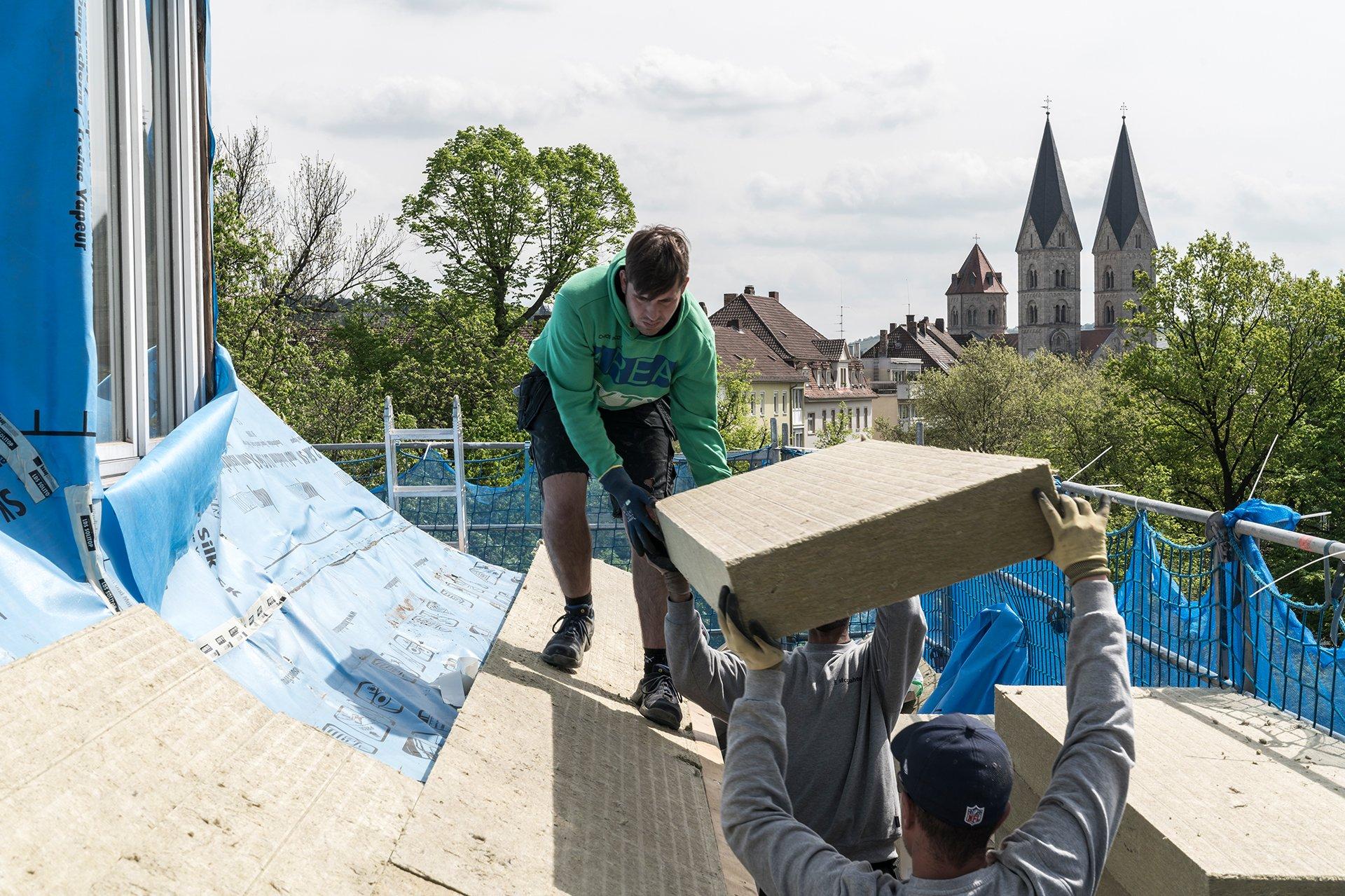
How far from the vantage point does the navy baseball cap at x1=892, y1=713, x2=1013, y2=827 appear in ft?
5.41

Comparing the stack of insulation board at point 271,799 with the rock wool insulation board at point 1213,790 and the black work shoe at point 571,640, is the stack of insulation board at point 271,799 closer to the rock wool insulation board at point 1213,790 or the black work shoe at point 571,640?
the black work shoe at point 571,640

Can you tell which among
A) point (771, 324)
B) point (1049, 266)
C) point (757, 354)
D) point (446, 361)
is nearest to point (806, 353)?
point (771, 324)

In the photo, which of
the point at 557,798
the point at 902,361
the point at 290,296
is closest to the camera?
the point at 557,798

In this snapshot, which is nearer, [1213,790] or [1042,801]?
[1042,801]

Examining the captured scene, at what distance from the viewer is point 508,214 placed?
35.0 m

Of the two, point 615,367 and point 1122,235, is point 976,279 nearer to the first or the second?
point 1122,235

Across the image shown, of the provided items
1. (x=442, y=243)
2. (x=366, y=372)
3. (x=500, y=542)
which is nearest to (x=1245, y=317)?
(x=442, y=243)

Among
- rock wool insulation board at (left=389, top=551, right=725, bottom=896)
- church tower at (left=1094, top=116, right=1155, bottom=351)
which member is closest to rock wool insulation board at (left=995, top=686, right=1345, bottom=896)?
rock wool insulation board at (left=389, top=551, right=725, bottom=896)

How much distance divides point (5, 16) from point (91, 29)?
0.85 m

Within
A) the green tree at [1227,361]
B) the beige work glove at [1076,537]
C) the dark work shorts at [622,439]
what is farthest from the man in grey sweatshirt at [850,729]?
the green tree at [1227,361]

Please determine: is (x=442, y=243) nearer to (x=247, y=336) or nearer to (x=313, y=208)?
(x=313, y=208)

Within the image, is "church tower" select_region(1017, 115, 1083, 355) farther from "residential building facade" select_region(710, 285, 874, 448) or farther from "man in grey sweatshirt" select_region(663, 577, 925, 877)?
"man in grey sweatshirt" select_region(663, 577, 925, 877)

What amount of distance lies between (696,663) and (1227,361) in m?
37.8

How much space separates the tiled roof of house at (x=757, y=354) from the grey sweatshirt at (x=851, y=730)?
63.6 metres
